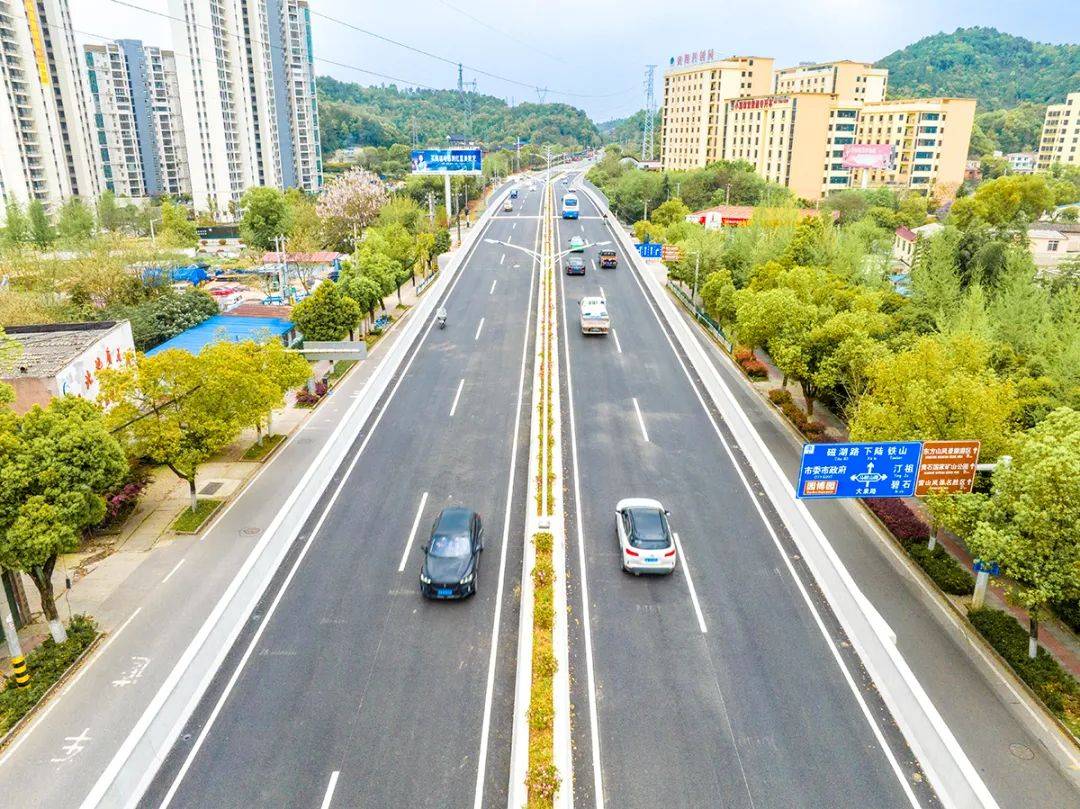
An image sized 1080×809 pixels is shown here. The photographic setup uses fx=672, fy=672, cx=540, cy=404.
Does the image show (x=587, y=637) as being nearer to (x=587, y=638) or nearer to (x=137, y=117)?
(x=587, y=638)

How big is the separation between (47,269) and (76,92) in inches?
2457

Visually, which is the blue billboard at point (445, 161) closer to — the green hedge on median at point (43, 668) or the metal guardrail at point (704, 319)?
the metal guardrail at point (704, 319)

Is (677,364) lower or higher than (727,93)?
lower

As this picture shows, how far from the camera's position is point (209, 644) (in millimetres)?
17141

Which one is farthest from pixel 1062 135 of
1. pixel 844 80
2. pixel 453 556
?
pixel 453 556

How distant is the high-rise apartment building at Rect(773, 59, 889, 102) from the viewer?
431 ft

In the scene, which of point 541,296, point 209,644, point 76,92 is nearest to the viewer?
point 209,644

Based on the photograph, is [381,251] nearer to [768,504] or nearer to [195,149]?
[768,504]

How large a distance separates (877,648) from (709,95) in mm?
135575

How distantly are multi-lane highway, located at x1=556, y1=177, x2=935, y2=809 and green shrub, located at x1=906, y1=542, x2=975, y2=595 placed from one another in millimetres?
3992

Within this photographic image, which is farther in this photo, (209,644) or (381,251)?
(381,251)

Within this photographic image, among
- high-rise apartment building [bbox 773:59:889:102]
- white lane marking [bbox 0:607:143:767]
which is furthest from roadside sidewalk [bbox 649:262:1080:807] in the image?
high-rise apartment building [bbox 773:59:889:102]

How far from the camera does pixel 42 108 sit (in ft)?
301

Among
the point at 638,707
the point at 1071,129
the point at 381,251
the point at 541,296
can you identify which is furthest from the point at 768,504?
the point at 1071,129
